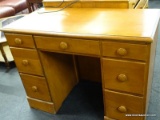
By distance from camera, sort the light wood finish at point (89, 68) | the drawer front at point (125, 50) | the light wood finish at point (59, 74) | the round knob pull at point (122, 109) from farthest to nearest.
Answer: the light wood finish at point (89, 68) → the light wood finish at point (59, 74) → the round knob pull at point (122, 109) → the drawer front at point (125, 50)

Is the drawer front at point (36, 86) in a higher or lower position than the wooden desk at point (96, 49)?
lower

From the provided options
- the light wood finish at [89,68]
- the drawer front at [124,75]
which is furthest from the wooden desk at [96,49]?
the light wood finish at [89,68]

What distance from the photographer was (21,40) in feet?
3.87

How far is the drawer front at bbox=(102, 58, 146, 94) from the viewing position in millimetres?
958

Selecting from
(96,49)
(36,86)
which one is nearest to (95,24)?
(96,49)

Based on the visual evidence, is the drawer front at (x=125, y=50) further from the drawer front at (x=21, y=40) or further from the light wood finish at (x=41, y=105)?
the light wood finish at (x=41, y=105)

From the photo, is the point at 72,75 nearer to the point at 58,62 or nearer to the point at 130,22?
the point at 58,62

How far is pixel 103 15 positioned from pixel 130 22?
0.68 ft

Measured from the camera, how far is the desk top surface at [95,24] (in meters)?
0.92

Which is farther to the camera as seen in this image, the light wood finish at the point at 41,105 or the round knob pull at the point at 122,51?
the light wood finish at the point at 41,105

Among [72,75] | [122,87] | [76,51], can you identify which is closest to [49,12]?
[76,51]

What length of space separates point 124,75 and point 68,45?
347 millimetres

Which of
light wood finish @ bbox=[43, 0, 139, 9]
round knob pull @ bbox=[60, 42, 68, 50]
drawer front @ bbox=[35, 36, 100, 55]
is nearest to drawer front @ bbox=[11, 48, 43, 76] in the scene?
drawer front @ bbox=[35, 36, 100, 55]

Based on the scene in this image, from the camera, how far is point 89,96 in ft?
5.22
